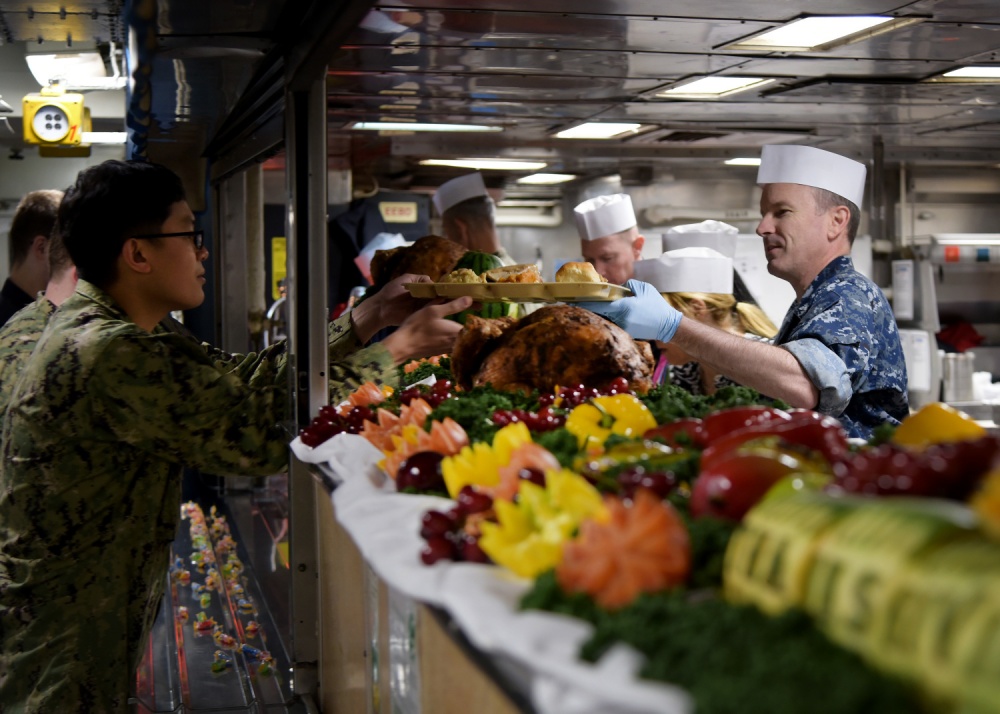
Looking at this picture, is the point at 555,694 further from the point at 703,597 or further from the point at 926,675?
the point at 926,675

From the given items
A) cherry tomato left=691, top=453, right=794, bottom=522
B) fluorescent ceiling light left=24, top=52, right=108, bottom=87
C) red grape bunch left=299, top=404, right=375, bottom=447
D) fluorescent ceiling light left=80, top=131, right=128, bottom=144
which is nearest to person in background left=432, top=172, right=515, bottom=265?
fluorescent ceiling light left=24, top=52, right=108, bottom=87

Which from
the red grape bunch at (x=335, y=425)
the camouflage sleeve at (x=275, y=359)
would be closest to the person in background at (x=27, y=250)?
the camouflage sleeve at (x=275, y=359)

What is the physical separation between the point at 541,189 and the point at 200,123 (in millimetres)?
4409

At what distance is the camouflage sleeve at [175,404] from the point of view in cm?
255

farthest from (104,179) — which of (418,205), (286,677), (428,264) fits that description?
(418,205)

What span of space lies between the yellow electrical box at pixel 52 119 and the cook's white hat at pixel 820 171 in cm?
461

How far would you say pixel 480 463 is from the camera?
1703 millimetres

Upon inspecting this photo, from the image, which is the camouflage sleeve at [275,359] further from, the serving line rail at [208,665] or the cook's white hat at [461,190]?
the cook's white hat at [461,190]

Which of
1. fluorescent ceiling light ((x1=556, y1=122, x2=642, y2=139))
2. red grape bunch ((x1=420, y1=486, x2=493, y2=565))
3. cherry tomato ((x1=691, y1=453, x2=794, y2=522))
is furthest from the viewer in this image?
fluorescent ceiling light ((x1=556, y1=122, x2=642, y2=139))

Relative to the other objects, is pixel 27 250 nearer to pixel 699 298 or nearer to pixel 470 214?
pixel 470 214

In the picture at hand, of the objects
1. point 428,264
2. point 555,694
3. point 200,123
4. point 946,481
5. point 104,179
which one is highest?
point 200,123

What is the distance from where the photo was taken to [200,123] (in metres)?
5.16

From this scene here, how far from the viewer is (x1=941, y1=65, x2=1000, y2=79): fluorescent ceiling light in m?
4.48

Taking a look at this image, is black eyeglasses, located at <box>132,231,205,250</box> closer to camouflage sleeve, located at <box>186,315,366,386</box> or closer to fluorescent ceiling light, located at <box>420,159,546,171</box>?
camouflage sleeve, located at <box>186,315,366,386</box>
